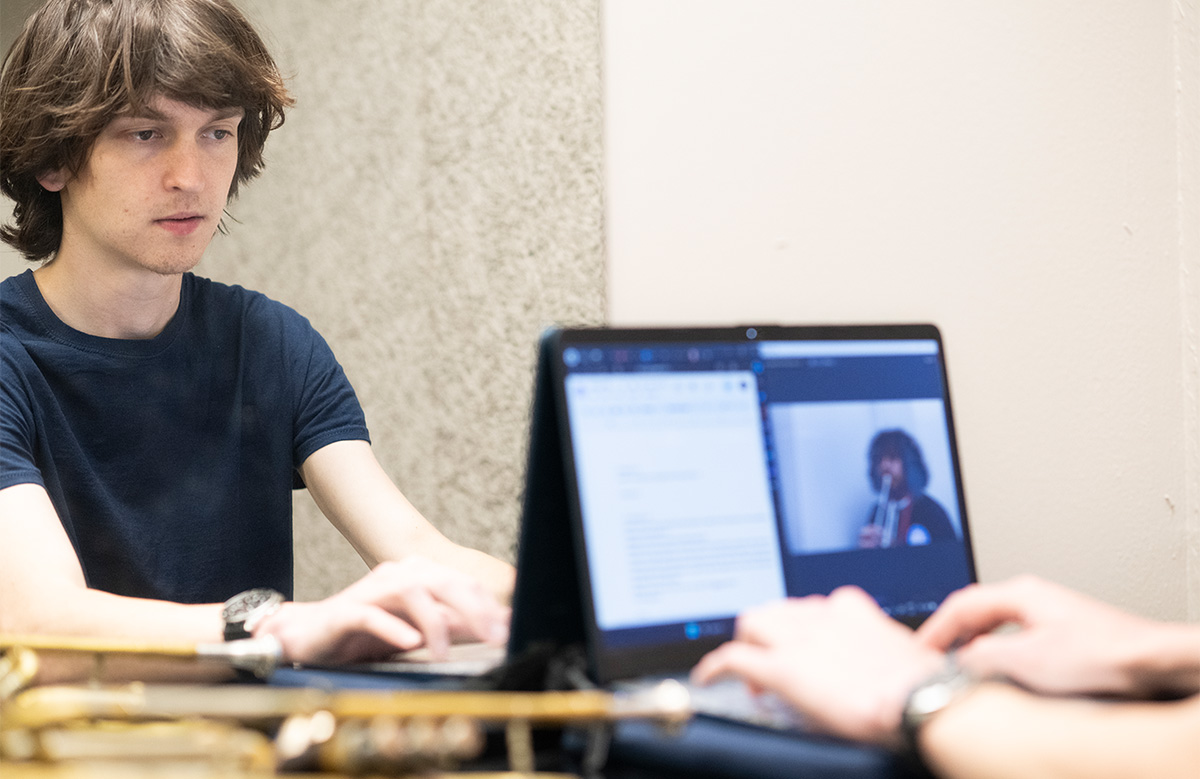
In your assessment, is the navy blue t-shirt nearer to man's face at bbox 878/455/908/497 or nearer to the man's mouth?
the man's mouth

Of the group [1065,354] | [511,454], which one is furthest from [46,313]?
[1065,354]

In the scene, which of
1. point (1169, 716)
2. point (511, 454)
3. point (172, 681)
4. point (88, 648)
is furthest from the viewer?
point (511, 454)

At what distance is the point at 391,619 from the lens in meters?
0.66

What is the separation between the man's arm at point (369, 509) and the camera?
3.67ft

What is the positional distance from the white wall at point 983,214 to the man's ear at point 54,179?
2.11 ft

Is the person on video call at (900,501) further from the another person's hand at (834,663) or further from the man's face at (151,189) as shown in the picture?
the man's face at (151,189)

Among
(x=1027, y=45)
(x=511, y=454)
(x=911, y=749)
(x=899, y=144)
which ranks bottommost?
(x=911, y=749)

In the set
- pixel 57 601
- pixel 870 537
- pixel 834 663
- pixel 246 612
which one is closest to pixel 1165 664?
pixel 834 663

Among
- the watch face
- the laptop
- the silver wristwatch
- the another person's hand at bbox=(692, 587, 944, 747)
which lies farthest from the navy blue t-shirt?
the silver wristwatch

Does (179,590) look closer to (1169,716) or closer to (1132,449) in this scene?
(1169,716)

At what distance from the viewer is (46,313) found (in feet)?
3.57

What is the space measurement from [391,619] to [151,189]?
66 centimetres

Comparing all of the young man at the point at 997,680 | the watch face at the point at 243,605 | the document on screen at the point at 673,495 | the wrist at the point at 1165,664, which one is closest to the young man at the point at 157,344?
the watch face at the point at 243,605

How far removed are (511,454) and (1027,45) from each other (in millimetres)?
864
